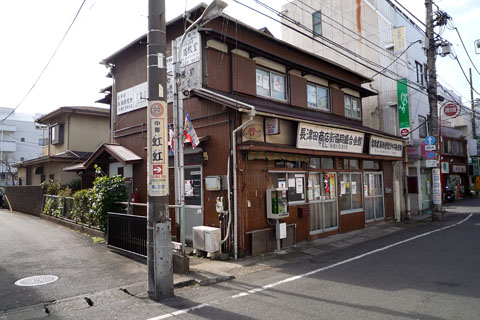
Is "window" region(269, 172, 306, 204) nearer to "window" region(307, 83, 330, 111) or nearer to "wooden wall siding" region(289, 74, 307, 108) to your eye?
"wooden wall siding" region(289, 74, 307, 108)

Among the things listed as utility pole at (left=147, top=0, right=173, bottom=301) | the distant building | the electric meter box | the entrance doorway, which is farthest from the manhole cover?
the distant building

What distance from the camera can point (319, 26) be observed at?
2222cm

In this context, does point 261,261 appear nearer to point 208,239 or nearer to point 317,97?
point 208,239

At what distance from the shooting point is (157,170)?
628 centimetres

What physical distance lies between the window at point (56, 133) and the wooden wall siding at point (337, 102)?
17705 millimetres

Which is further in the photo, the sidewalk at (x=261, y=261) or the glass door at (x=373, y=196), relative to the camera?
the glass door at (x=373, y=196)

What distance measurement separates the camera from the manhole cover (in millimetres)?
6723

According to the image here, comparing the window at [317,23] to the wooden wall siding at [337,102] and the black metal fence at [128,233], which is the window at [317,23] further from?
the black metal fence at [128,233]

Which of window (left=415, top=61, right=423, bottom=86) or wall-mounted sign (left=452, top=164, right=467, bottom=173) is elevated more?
window (left=415, top=61, right=423, bottom=86)

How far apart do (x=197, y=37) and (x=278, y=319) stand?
850cm

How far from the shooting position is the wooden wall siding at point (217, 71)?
10336 mm

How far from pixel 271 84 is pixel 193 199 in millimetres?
5183

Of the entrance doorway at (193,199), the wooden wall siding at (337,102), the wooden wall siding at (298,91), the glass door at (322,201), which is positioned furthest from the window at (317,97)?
the entrance doorway at (193,199)

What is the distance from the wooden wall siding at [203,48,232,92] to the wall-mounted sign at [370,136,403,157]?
23.8 ft
